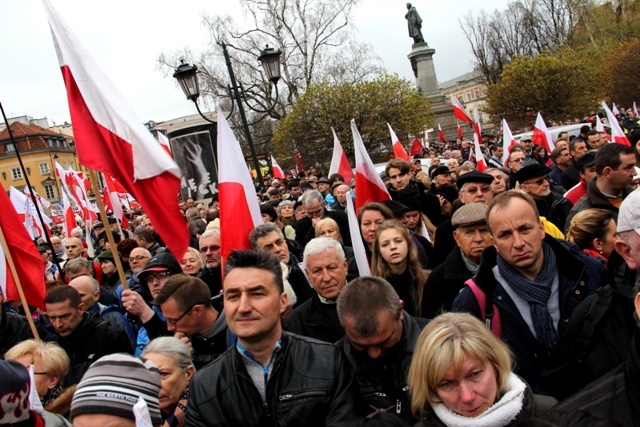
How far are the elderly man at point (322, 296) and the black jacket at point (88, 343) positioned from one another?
1.54 meters

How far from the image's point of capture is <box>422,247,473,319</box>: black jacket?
3.38 metres

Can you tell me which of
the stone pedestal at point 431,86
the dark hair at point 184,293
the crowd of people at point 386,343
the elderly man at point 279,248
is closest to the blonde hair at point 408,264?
the crowd of people at point 386,343

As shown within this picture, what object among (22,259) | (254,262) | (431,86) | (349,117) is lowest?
(254,262)

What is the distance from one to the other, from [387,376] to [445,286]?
115 cm

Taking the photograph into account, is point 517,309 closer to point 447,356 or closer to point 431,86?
point 447,356

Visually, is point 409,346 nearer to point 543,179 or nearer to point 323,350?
point 323,350

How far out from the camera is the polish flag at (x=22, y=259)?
4457 millimetres

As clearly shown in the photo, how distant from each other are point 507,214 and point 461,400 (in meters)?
1.18

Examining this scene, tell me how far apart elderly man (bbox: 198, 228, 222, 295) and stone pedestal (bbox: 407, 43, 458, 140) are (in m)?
27.7

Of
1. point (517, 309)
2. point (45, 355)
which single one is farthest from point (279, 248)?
point (517, 309)

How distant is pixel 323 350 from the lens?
2.38m

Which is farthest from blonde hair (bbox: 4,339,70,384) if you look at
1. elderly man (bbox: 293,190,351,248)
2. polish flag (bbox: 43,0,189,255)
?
elderly man (bbox: 293,190,351,248)

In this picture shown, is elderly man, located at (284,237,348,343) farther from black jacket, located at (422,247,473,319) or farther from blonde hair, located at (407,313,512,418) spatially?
blonde hair, located at (407,313,512,418)

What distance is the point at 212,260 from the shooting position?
16.9ft
